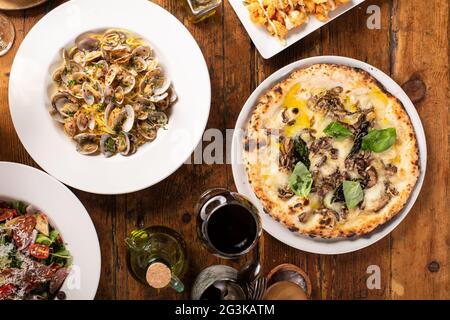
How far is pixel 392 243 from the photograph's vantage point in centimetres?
287

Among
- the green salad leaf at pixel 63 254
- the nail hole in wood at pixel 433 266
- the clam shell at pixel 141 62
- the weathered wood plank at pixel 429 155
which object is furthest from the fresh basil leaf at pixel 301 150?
the green salad leaf at pixel 63 254

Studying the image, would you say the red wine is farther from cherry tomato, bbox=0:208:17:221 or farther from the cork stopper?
cherry tomato, bbox=0:208:17:221

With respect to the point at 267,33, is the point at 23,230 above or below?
below

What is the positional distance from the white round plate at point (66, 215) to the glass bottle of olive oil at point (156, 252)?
17cm

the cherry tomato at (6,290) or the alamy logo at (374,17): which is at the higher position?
the alamy logo at (374,17)

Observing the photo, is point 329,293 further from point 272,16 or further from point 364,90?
point 272,16

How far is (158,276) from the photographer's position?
7.61ft

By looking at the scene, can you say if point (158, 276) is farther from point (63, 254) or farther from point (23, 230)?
point (23, 230)

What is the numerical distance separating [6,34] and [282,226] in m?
1.63

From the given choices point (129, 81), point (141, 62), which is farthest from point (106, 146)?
point (141, 62)

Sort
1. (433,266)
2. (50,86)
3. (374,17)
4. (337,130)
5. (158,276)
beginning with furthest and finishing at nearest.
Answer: (433,266)
(374,17)
(337,130)
(50,86)
(158,276)

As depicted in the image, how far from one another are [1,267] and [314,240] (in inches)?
58.3

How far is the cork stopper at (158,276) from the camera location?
7.61 ft

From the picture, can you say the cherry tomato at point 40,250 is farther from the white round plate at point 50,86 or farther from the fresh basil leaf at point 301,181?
the fresh basil leaf at point 301,181
